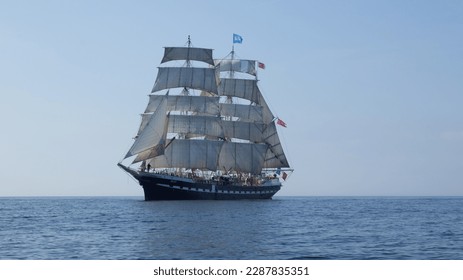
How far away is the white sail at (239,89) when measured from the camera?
13425 cm

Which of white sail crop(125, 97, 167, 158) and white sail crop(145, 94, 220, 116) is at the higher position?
white sail crop(145, 94, 220, 116)

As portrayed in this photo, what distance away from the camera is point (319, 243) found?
43.5 metres

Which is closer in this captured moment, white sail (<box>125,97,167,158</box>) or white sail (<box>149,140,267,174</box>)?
white sail (<box>125,97,167,158</box>)

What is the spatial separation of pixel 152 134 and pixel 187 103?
1718cm

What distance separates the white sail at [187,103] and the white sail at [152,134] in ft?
29.6

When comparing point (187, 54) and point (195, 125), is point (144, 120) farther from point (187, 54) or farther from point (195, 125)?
point (187, 54)

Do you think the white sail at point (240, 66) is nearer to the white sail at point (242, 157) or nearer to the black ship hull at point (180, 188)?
the white sail at point (242, 157)

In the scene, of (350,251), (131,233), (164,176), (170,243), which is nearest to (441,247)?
(350,251)

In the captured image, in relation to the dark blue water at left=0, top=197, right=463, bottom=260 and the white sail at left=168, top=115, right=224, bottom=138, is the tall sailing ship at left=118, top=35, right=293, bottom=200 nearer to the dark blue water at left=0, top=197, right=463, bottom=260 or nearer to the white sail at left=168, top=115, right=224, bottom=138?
the white sail at left=168, top=115, right=224, bottom=138

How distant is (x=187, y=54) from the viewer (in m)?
124

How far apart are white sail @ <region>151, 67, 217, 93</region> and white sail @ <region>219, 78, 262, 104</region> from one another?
40.0 feet

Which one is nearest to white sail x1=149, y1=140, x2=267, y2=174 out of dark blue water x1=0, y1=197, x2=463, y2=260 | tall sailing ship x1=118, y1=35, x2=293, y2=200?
tall sailing ship x1=118, y1=35, x2=293, y2=200

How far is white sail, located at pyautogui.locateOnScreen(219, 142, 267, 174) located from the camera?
126188mm

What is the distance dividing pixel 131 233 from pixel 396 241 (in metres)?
19.7
